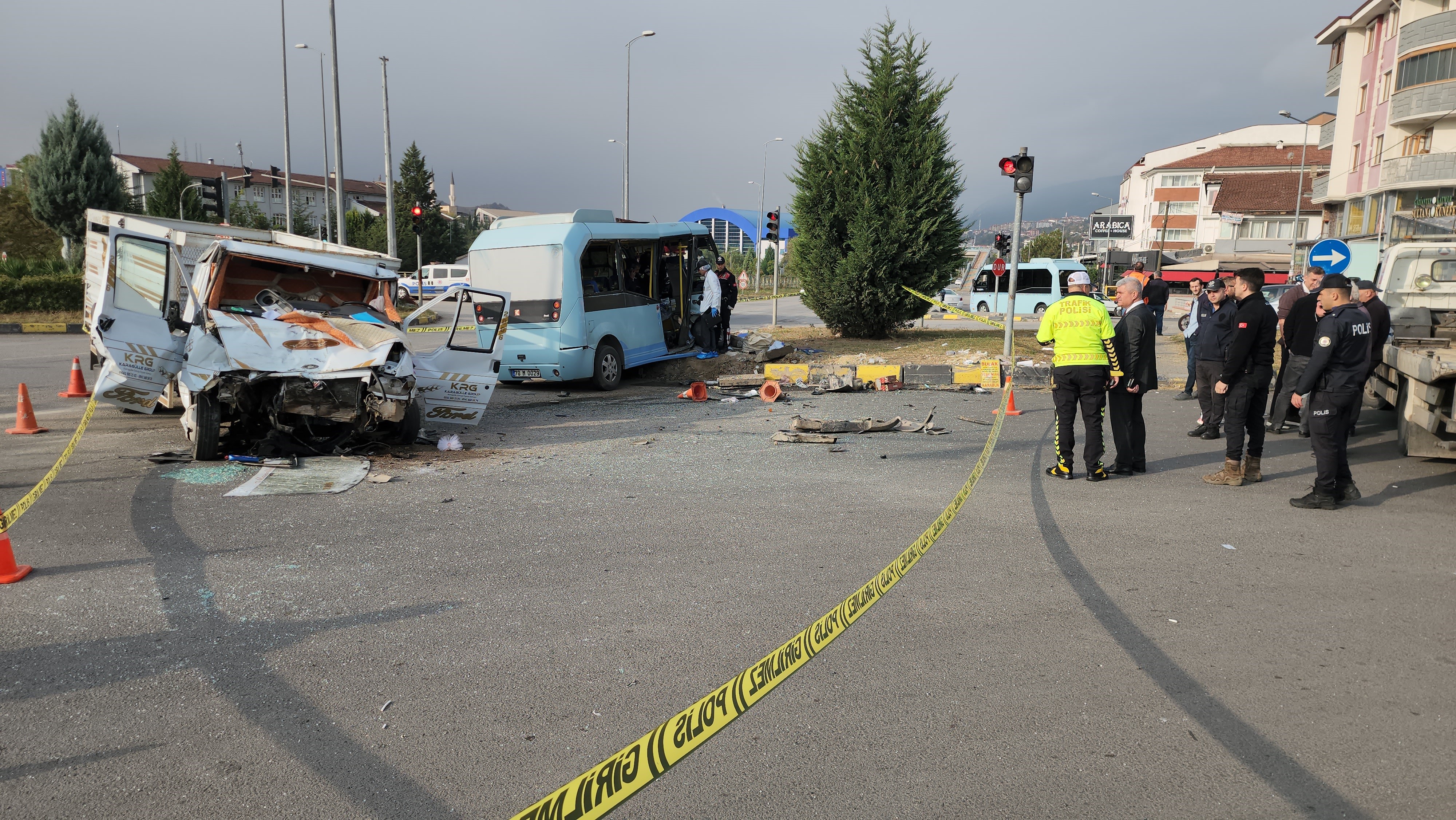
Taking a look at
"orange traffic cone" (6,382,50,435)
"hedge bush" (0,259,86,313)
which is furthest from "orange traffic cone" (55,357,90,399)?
"hedge bush" (0,259,86,313)

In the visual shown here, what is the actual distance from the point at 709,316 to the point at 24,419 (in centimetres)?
960

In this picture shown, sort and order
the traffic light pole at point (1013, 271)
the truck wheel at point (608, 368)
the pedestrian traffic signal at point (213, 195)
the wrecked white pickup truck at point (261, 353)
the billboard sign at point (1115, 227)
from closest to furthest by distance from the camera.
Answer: the wrecked white pickup truck at point (261, 353) < the truck wheel at point (608, 368) < the traffic light pole at point (1013, 271) < the pedestrian traffic signal at point (213, 195) < the billboard sign at point (1115, 227)

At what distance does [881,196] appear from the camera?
18109 mm

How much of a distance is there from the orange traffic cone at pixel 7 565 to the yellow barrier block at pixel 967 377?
11.7m

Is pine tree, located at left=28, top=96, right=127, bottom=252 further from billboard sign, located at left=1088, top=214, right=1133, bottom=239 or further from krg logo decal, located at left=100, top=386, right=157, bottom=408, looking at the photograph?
billboard sign, located at left=1088, top=214, right=1133, bottom=239

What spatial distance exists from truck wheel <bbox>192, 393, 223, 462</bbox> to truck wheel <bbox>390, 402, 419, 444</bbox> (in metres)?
1.54

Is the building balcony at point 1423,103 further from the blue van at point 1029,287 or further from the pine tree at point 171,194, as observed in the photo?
the pine tree at point 171,194

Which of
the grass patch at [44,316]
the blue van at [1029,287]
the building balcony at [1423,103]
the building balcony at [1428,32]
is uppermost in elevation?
the building balcony at [1428,32]

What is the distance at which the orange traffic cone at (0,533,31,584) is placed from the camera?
4758mm

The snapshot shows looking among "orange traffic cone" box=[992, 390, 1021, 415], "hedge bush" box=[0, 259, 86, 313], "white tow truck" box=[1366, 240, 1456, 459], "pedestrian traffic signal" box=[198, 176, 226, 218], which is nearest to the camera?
"white tow truck" box=[1366, 240, 1456, 459]

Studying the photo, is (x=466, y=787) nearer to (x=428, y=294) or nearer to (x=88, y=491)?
(x=88, y=491)

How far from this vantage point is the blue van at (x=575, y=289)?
12.7 meters

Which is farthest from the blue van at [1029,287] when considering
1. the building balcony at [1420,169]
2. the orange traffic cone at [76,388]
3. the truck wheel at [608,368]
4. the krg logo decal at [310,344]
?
the orange traffic cone at [76,388]

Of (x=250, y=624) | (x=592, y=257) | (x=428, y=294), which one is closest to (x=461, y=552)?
(x=250, y=624)
